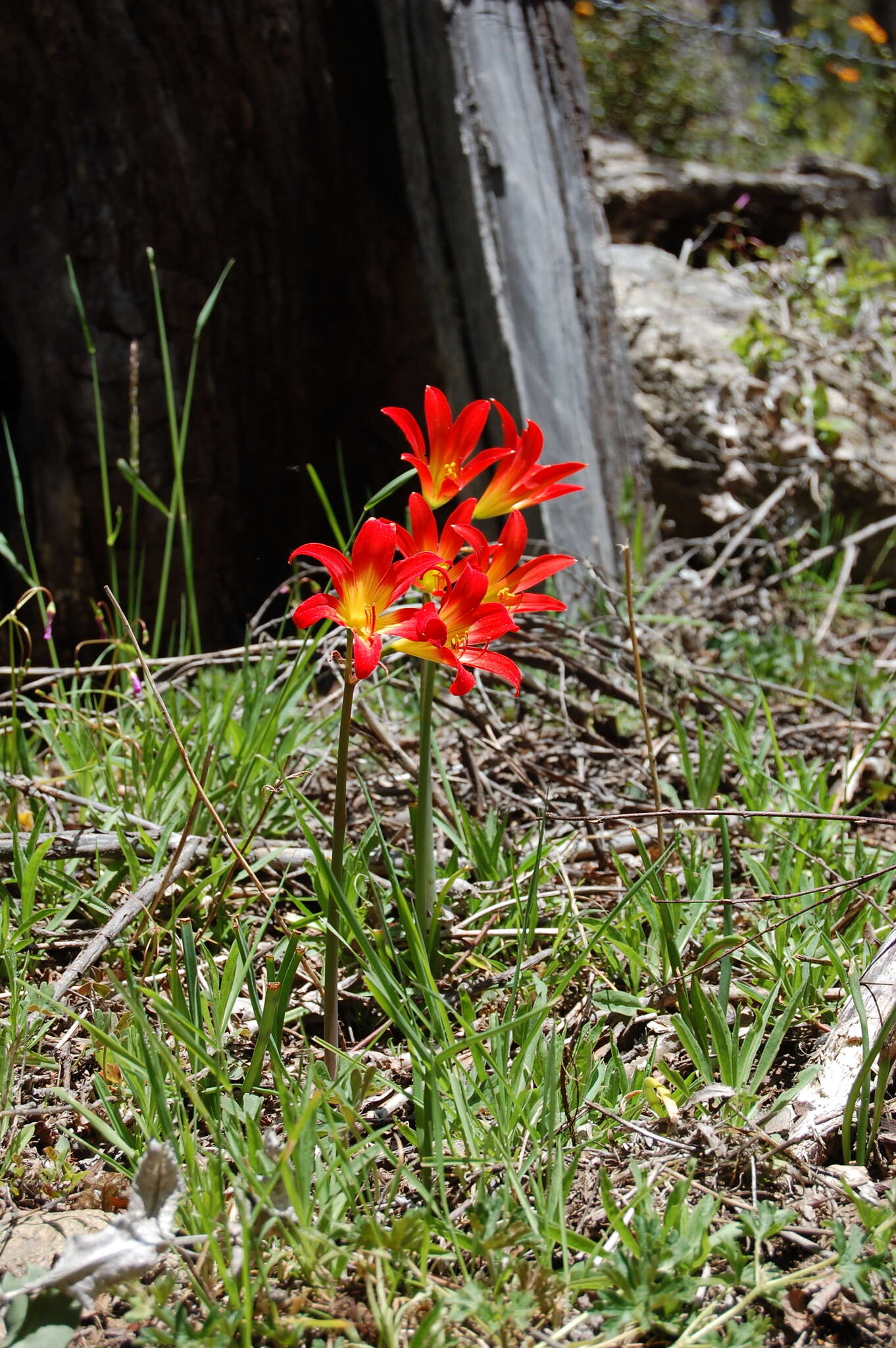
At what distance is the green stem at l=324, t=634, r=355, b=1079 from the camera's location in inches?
46.9

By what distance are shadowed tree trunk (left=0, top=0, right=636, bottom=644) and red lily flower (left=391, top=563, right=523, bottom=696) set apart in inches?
65.8

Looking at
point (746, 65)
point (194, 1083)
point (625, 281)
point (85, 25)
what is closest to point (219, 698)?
point (194, 1083)

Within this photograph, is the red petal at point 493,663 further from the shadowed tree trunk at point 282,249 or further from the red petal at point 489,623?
the shadowed tree trunk at point 282,249

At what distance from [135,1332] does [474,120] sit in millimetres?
2904

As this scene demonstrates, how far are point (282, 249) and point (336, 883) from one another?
271 centimetres

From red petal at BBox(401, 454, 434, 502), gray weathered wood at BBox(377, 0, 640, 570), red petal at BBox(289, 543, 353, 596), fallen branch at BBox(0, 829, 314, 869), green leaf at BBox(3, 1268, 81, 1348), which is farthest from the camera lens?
gray weathered wood at BBox(377, 0, 640, 570)

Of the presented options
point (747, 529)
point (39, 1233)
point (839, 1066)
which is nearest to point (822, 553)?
point (747, 529)

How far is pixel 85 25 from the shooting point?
3.00 meters

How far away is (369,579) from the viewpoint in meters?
1.22

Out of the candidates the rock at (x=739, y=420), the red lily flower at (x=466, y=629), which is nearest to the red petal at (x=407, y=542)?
the red lily flower at (x=466, y=629)

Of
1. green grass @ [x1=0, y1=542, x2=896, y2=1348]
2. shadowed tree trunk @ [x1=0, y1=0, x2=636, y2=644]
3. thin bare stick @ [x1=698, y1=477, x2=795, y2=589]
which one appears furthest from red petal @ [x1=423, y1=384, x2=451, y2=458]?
thin bare stick @ [x1=698, y1=477, x2=795, y2=589]

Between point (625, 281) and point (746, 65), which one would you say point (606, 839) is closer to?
point (625, 281)

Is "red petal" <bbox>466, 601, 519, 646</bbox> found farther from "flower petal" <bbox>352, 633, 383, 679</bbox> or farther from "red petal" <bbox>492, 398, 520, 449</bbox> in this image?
"red petal" <bbox>492, 398, 520, 449</bbox>

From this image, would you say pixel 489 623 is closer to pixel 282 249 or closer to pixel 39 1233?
pixel 39 1233
